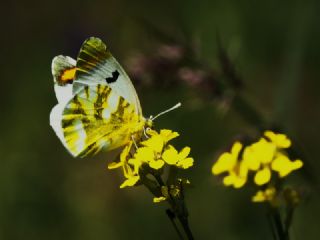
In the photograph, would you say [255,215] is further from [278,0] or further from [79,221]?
[278,0]

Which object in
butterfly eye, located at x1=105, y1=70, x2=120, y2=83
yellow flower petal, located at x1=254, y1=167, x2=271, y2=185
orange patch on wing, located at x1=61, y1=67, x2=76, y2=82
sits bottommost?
yellow flower petal, located at x1=254, y1=167, x2=271, y2=185

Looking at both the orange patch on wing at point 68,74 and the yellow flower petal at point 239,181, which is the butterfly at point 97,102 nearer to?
the orange patch on wing at point 68,74

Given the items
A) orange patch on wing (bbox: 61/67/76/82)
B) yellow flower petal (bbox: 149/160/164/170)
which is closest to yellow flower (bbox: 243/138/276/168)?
yellow flower petal (bbox: 149/160/164/170)

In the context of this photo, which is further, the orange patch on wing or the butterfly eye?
the orange patch on wing

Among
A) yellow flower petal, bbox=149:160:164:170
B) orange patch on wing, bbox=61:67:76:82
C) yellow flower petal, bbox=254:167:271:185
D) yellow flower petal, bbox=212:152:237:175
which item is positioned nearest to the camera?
yellow flower petal, bbox=254:167:271:185

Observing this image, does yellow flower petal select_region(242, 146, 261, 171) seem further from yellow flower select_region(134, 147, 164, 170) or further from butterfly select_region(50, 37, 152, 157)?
butterfly select_region(50, 37, 152, 157)

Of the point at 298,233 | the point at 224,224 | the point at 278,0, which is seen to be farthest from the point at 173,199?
the point at 278,0
